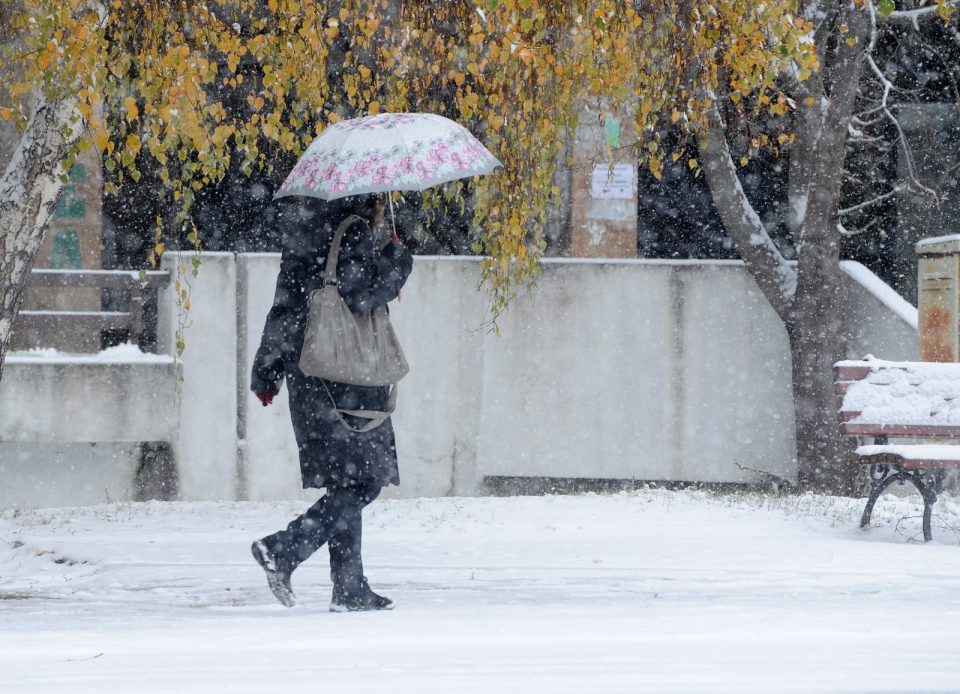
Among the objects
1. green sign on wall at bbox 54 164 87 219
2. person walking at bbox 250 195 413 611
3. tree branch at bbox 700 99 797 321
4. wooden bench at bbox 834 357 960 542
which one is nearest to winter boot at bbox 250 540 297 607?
person walking at bbox 250 195 413 611

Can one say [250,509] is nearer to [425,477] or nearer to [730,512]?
[425,477]

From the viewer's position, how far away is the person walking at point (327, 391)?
487 centimetres

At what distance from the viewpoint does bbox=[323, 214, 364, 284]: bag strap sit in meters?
4.88

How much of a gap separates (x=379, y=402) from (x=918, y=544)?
12.5ft

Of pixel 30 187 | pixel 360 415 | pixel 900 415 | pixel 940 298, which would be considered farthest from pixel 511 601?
pixel 940 298

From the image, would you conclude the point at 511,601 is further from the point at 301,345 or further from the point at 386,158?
the point at 386,158

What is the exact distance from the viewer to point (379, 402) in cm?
495

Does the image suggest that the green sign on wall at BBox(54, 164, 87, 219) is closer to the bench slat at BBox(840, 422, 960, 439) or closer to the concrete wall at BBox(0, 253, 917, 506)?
the concrete wall at BBox(0, 253, 917, 506)

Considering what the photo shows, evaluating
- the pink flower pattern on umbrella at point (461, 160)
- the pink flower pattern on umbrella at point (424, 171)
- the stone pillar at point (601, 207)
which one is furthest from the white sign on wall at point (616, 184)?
the pink flower pattern on umbrella at point (424, 171)

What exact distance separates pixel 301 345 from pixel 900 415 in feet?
14.0

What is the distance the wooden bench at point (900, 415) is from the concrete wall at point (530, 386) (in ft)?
6.00

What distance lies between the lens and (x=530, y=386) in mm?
9938

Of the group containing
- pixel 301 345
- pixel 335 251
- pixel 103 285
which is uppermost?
pixel 335 251

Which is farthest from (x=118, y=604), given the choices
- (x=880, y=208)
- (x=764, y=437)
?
(x=880, y=208)
